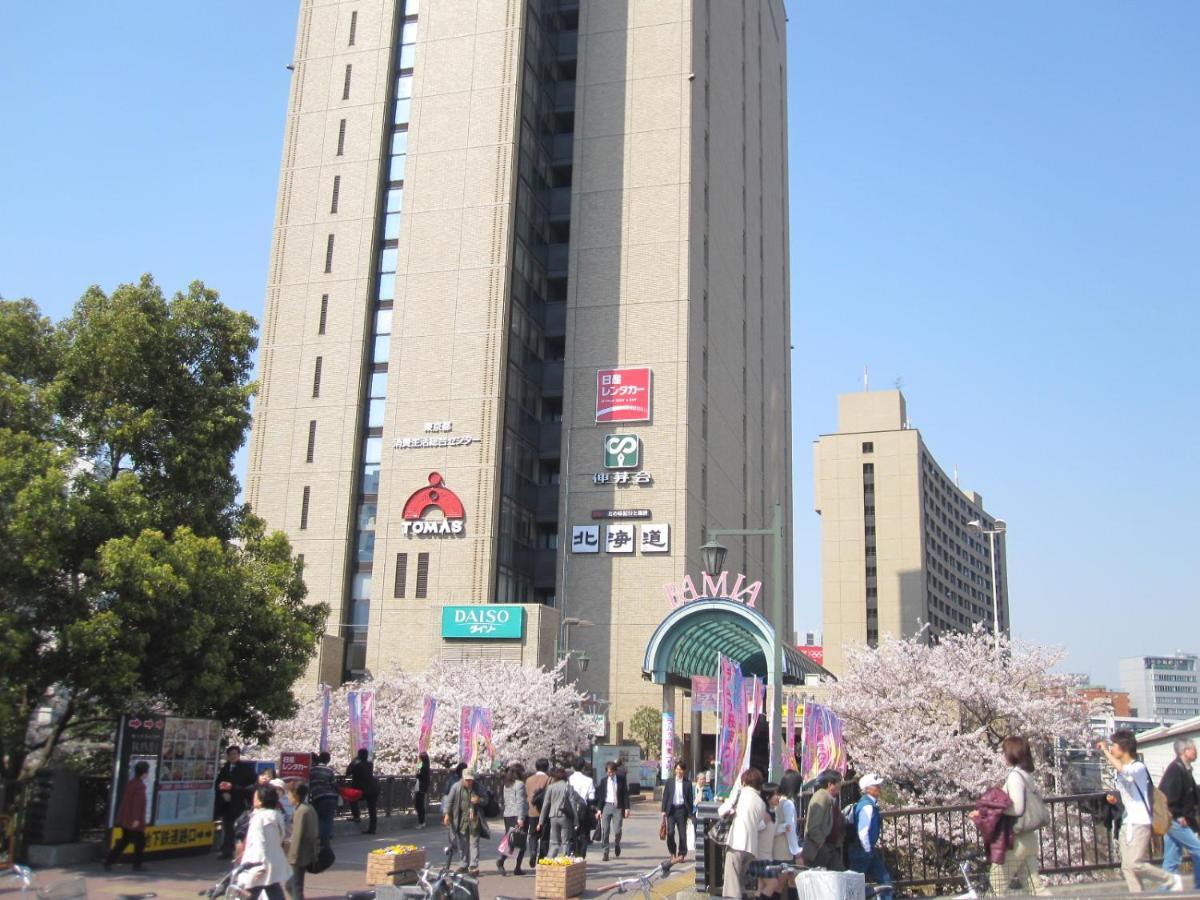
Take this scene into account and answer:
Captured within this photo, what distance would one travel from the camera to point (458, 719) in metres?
39.7

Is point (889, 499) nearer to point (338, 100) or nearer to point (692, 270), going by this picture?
point (692, 270)

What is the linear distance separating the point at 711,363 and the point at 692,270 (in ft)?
18.4

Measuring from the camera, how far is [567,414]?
56.6 m

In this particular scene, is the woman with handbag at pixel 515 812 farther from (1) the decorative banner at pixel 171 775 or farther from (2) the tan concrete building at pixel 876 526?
(2) the tan concrete building at pixel 876 526

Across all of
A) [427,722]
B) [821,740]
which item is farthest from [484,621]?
[821,740]

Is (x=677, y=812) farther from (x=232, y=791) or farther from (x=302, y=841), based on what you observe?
(x=302, y=841)

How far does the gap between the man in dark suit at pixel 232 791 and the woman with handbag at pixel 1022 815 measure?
1359cm

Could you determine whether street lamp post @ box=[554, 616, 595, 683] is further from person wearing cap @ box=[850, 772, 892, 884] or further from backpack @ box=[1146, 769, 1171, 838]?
backpack @ box=[1146, 769, 1171, 838]

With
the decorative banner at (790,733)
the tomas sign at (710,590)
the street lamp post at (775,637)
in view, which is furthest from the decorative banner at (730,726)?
the street lamp post at (775,637)

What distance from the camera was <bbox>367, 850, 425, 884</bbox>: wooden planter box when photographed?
14773 mm

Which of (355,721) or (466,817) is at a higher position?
(355,721)

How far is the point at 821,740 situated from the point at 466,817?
12.1 metres

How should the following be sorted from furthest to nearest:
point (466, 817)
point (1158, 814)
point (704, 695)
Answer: point (704, 695) < point (466, 817) < point (1158, 814)

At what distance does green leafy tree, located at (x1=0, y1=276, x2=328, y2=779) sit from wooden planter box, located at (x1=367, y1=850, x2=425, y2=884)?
5.59 metres
